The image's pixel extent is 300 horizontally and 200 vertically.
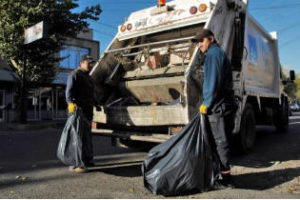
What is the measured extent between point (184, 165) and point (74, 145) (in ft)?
5.68

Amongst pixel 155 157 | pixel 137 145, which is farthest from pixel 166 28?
pixel 155 157

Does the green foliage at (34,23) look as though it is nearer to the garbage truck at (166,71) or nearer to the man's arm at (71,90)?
the garbage truck at (166,71)

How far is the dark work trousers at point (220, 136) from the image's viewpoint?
314cm

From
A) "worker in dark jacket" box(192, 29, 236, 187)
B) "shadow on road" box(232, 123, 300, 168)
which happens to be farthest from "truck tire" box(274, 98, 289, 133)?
"worker in dark jacket" box(192, 29, 236, 187)

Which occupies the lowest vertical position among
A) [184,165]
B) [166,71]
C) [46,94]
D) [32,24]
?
[184,165]

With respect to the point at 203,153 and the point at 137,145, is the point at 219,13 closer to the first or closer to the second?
the point at 203,153

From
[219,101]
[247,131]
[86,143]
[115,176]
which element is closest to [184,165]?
[219,101]

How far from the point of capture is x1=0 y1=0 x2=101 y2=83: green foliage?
404 inches

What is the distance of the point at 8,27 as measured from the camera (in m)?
10.2

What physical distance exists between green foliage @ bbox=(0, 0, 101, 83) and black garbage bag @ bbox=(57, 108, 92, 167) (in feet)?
25.1

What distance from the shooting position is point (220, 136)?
315 centimetres

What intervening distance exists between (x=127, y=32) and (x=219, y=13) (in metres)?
1.84

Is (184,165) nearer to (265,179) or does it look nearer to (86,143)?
(265,179)

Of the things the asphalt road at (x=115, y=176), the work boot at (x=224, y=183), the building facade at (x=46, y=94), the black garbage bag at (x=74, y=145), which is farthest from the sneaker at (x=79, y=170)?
the building facade at (x=46, y=94)
